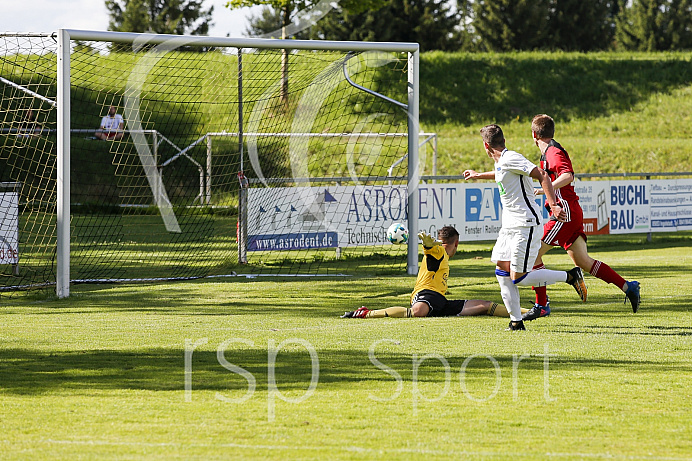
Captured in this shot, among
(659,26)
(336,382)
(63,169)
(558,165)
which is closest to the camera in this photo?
(336,382)

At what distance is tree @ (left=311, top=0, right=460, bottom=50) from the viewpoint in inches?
1962

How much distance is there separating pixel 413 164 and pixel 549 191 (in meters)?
5.59

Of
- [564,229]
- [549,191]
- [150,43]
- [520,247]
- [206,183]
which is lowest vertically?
[520,247]

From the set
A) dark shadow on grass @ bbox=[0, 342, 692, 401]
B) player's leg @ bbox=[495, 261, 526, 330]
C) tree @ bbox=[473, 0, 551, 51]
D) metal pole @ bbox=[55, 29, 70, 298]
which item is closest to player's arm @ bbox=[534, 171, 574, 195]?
player's leg @ bbox=[495, 261, 526, 330]

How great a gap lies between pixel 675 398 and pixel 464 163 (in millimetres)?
27486

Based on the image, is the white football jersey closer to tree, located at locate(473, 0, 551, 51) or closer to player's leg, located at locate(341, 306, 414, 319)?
player's leg, located at locate(341, 306, 414, 319)

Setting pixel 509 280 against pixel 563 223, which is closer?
pixel 509 280

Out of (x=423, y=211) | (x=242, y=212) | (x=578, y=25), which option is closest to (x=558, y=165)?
(x=242, y=212)

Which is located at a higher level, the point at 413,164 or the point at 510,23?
the point at 510,23

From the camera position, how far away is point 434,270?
8477mm

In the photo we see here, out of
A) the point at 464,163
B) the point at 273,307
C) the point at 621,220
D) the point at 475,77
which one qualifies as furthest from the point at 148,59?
the point at 475,77

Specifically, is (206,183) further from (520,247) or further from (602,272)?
(520,247)

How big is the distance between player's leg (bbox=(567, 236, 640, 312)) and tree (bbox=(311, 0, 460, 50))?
41.6 m

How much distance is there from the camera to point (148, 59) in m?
14.0
